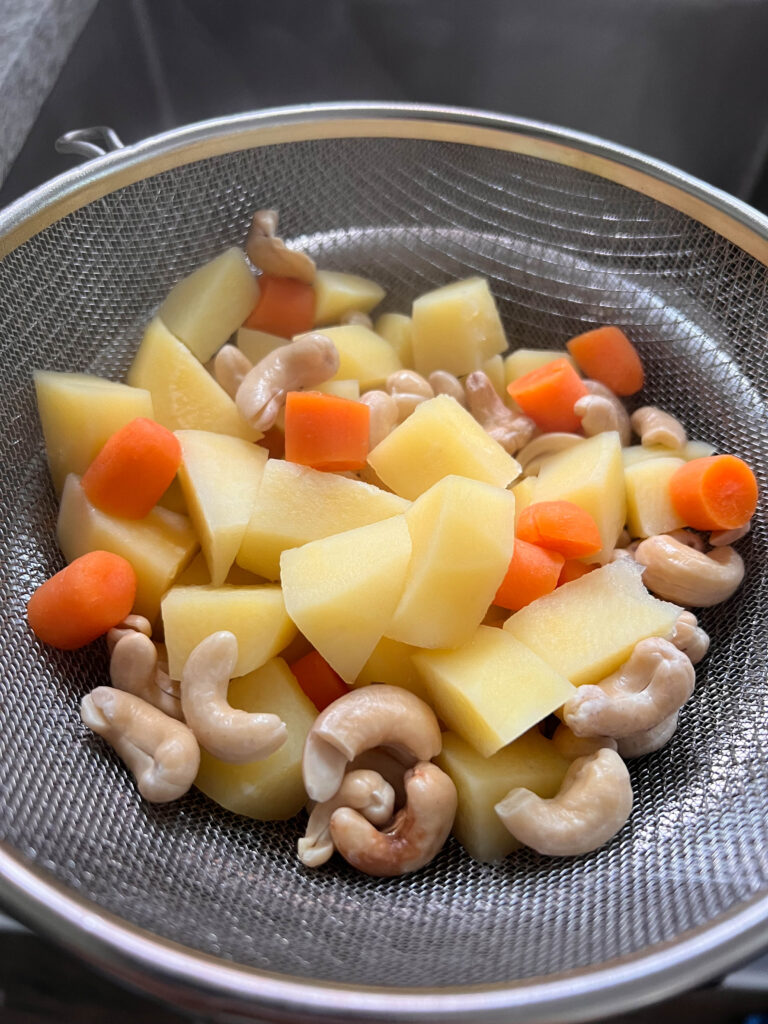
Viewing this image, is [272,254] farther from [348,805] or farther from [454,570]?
[348,805]

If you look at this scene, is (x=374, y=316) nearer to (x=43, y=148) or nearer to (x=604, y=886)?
(x=43, y=148)

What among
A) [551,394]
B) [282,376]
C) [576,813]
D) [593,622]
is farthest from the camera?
[551,394]

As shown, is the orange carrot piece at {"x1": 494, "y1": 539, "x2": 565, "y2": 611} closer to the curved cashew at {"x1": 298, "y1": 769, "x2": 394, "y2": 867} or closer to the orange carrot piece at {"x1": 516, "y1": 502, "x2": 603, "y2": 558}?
the orange carrot piece at {"x1": 516, "y1": 502, "x2": 603, "y2": 558}

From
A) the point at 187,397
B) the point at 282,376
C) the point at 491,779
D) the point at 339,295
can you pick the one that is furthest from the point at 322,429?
the point at 491,779

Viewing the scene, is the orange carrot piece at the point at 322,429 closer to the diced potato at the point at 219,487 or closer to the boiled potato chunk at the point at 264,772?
the diced potato at the point at 219,487

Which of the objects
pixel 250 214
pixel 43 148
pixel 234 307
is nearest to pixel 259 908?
pixel 234 307

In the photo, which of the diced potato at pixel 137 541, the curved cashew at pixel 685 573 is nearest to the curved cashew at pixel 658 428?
the curved cashew at pixel 685 573
